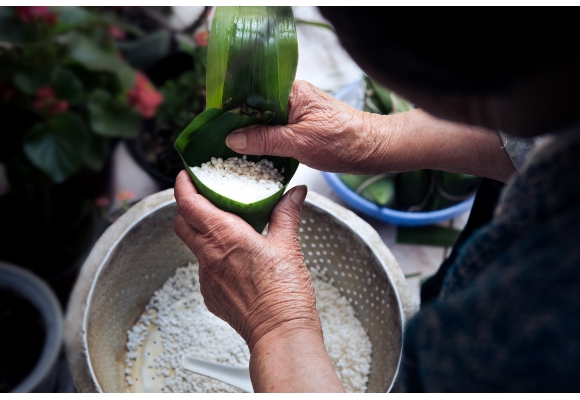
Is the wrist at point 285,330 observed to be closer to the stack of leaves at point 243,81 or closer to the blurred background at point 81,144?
the stack of leaves at point 243,81

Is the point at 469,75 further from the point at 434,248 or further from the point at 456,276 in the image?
the point at 434,248

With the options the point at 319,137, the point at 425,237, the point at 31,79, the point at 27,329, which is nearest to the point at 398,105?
the point at 425,237

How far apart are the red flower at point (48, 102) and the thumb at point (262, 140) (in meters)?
0.25

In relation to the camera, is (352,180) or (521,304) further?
(352,180)

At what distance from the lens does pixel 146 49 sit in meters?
0.83

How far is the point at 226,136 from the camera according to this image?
0.69 m

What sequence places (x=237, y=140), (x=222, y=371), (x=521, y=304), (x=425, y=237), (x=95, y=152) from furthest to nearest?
(x=425, y=237) → (x=222, y=371) → (x=95, y=152) → (x=237, y=140) → (x=521, y=304)

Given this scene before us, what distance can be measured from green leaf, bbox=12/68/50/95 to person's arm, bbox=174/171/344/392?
8.7 inches

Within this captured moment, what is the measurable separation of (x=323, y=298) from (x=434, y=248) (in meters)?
0.35

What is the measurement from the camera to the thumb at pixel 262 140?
683 millimetres

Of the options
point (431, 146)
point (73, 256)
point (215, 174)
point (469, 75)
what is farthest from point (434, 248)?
point (469, 75)

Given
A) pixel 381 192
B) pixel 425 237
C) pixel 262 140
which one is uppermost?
pixel 262 140

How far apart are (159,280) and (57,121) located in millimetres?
402

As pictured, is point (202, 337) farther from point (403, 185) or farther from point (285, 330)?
point (403, 185)
